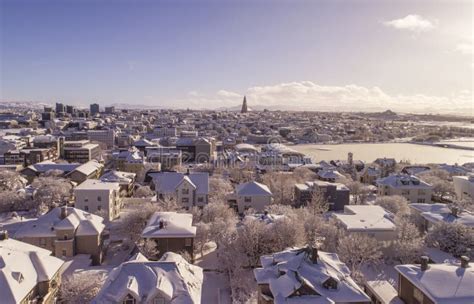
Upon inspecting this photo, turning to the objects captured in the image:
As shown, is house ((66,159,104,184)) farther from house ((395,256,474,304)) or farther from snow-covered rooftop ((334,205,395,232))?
house ((395,256,474,304))

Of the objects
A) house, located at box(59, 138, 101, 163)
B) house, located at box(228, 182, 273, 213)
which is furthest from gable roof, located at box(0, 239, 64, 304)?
house, located at box(59, 138, 101, 163)

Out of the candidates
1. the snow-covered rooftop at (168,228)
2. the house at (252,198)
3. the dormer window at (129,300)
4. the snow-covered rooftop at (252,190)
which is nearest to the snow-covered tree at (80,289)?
the dormer window at (129,300)

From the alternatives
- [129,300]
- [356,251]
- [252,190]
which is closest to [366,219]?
[356,251]

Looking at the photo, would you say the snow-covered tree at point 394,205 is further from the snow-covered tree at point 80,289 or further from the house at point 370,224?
the snow-covered tree at point 80,289

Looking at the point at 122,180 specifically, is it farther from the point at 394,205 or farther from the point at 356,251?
the point at 356,251

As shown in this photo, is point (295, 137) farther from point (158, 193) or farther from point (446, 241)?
point (446, 241)

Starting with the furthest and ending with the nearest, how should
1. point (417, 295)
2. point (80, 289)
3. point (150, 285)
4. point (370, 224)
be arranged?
point (370, 224)
point (80, 289)
point (417, 295)
point (150, 285)
